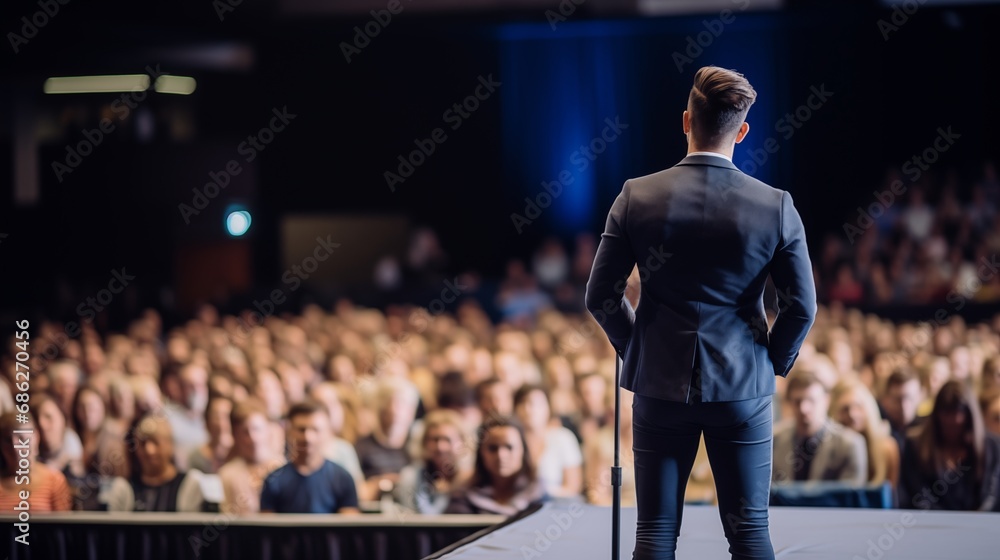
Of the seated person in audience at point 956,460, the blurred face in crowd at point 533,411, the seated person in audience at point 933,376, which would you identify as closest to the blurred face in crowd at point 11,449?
the blurred face in crowd at point 533,411

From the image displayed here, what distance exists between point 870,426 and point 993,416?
498mm

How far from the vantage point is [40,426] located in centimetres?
418

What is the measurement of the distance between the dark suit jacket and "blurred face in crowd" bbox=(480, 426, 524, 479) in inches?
69.8

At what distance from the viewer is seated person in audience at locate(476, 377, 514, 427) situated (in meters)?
4.27

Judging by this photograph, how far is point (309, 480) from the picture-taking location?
3.68 metres

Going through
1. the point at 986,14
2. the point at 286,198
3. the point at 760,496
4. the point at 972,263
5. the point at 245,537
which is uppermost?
the point at 986,14

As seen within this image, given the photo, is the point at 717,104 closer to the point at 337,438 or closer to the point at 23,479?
the point at 337,438

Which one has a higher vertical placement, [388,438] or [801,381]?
[801,381]

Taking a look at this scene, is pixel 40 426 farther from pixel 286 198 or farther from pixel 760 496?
pixel 286 198

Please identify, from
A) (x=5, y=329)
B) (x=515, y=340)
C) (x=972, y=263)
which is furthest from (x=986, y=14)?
(x=5, y=329)

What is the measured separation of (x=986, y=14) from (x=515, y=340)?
5.81m

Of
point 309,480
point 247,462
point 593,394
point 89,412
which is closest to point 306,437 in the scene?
point 309,480

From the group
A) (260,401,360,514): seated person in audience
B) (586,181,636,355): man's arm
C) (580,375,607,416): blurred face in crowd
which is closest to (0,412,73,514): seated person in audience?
(260,401,360,514): seated person in audience

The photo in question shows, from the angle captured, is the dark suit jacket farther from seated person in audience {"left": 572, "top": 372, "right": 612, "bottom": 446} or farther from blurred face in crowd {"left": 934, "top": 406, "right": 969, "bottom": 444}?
seated person in audience {"left": 572, "top": 372, "right": 612, "bottom": 446}
